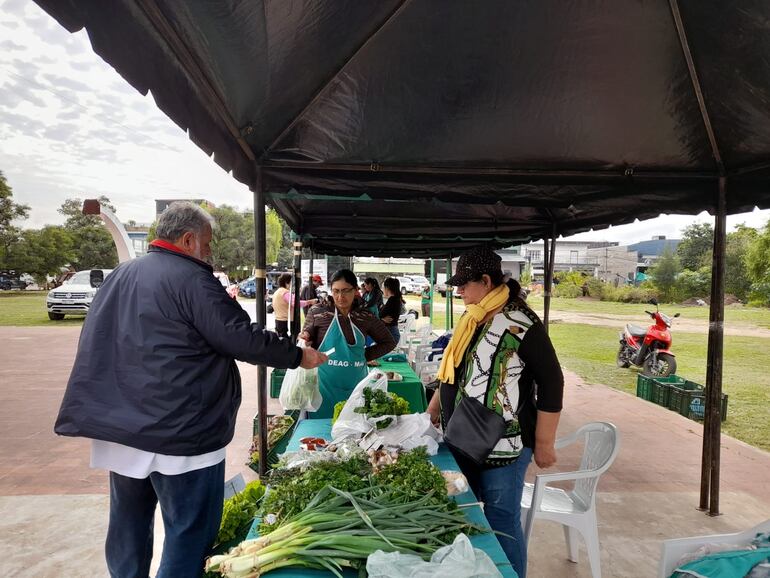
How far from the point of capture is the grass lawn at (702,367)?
6711 millimetres

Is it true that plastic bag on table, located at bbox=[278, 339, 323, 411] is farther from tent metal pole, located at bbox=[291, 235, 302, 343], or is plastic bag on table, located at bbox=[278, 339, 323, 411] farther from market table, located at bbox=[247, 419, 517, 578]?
tent metal pole, located at bbox=[291, 235, 302, 343]

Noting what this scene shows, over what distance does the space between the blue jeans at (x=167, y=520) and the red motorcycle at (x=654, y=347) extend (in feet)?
29.5

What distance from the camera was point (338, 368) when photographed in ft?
11.9

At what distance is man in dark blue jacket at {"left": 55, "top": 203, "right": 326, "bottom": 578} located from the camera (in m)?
1.71

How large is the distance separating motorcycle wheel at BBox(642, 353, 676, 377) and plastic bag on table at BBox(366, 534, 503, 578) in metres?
8.55

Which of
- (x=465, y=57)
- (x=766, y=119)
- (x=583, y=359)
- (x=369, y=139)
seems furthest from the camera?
(x=583, y=359)

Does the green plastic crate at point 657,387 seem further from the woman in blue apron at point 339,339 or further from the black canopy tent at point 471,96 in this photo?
the woman in blue apron at point 339,339

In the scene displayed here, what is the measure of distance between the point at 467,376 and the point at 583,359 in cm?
1040

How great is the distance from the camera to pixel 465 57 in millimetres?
2129

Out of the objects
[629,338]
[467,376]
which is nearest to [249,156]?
[467,376]

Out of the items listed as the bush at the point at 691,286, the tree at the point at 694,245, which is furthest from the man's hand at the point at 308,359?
the tree at the point at 694,245

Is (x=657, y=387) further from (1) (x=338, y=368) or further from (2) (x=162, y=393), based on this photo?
(2) (x=162, y=393)

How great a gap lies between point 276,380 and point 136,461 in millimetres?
4255

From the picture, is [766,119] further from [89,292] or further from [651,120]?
[89,292]
